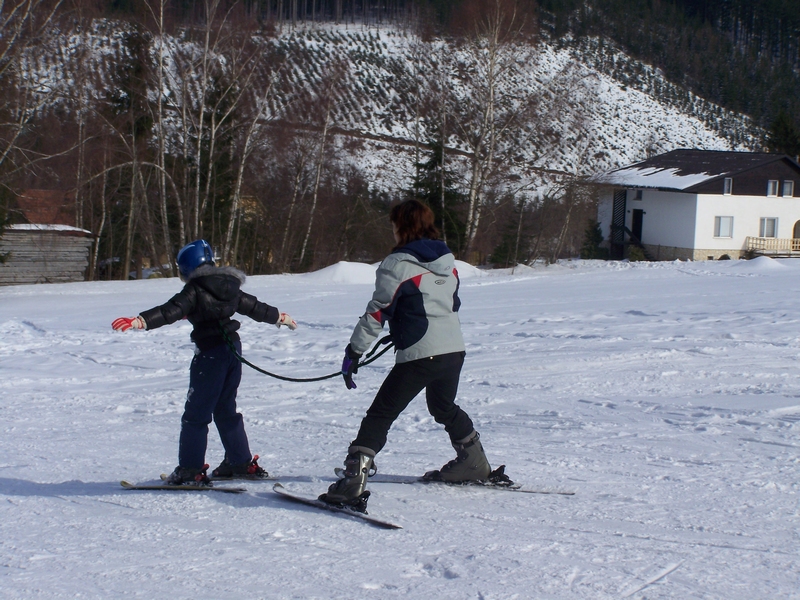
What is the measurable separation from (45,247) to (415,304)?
23.6 m

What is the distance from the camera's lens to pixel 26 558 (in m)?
3.09

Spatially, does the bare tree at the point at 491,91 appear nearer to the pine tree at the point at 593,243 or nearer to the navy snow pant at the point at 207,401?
the pine tree at the point at 593,243

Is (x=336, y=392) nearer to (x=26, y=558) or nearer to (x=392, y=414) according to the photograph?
(x=392, y=414)

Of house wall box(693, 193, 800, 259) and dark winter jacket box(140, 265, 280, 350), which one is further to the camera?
house wall box(693, 193, 800, 259)

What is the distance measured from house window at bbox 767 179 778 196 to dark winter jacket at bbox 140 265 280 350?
44026 mm

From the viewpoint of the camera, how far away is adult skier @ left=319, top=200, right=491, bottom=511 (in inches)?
137

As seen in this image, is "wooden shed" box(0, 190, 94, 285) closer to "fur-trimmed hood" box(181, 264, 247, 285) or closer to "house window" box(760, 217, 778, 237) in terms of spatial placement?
"fur-trimmed hood" box(181, 264, 247, 285)

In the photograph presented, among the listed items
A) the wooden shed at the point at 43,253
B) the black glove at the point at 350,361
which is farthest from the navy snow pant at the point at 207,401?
the wooden shed at the point at 43,253

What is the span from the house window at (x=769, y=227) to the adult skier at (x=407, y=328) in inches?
1707

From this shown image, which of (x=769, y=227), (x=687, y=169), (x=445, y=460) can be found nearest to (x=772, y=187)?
(x=769, y=227)

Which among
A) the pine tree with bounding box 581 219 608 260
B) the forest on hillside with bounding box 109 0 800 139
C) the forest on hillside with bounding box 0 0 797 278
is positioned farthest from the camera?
the forest on hillside with bounding box 109 0 800 139

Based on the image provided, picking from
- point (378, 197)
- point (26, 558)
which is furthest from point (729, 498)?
point (378, 197)

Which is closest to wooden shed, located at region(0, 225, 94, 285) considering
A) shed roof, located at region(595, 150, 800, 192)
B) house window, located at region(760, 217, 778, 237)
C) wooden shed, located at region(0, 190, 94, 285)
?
wooden shed, located at region(0, 190, 94, 285)

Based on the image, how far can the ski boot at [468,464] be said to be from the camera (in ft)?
13.2
